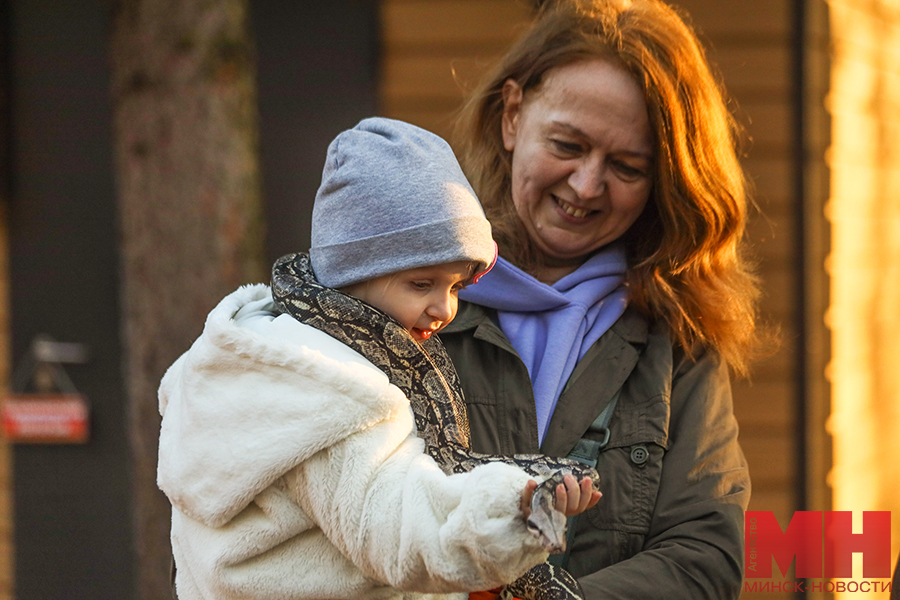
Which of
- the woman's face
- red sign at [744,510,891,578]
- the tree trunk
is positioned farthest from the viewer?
red sign at [744,510,891,578]

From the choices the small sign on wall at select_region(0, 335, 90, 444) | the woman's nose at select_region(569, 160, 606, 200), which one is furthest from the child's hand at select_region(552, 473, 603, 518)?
the small sign on wall at select_region(0, 335, 90, 444)

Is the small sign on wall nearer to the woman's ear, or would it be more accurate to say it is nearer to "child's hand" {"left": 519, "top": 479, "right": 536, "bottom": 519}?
the woman's ear

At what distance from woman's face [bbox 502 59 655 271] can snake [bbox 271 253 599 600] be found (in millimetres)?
701

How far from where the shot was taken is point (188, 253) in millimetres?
3324

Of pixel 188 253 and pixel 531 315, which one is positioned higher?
pixel 188 253

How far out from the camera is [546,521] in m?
1.30

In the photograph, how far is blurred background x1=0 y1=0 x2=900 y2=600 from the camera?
131 inches

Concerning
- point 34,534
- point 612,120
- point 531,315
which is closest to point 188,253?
point 531,315

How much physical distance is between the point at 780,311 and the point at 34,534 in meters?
4.48

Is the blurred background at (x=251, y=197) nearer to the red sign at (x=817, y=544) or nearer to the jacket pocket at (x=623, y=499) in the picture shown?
the red sign at (x=817, y=544)

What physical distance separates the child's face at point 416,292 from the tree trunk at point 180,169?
172cm

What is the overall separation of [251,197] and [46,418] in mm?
2521

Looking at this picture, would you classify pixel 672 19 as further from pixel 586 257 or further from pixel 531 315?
pixel 531 315

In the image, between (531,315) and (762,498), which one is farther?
(762,498)
